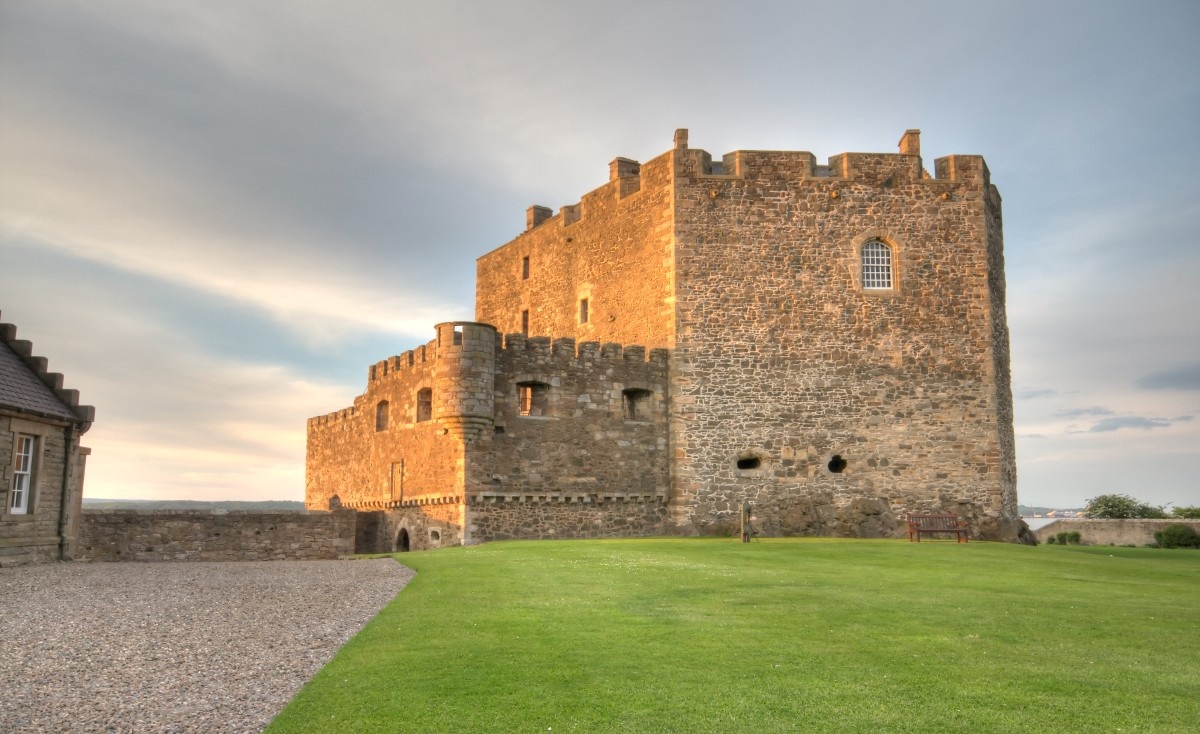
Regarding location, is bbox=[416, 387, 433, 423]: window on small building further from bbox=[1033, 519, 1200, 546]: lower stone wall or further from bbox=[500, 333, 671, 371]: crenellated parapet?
bbox=[1033, 519, 1200, 546]: lower stone wall

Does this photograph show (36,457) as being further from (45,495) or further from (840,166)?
(840,166)

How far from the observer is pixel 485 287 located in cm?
3644

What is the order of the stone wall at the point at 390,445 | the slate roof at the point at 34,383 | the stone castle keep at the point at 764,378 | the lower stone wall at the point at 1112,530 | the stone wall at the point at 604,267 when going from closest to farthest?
the slate roof at the point at 34,383 < the stone castle keep at the point at 764,378 < the stone wall at the point at 390,445 < the stone wall at the point at 604,267 < the lower stone wall at the point at 1112,530

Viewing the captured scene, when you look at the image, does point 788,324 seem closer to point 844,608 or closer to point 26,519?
point 844,608

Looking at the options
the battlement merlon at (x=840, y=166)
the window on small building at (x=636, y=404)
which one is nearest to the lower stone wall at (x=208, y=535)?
the window on small building at (x=636, y=404)

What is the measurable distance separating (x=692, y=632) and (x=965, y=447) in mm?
19785

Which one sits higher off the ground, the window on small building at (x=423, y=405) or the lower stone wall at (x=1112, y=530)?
the window on small building at (x=423, y=405)

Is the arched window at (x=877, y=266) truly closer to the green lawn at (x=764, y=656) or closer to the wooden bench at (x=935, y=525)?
the wooden bench at (x=935, y=525)

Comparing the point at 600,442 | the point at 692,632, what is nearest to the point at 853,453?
the point at 600,442

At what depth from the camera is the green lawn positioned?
A: 21.0 ft

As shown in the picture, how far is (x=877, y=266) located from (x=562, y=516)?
11.8 meters

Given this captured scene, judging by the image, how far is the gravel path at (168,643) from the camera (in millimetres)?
6828

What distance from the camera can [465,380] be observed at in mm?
23453

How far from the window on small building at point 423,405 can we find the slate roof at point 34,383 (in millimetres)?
8697
